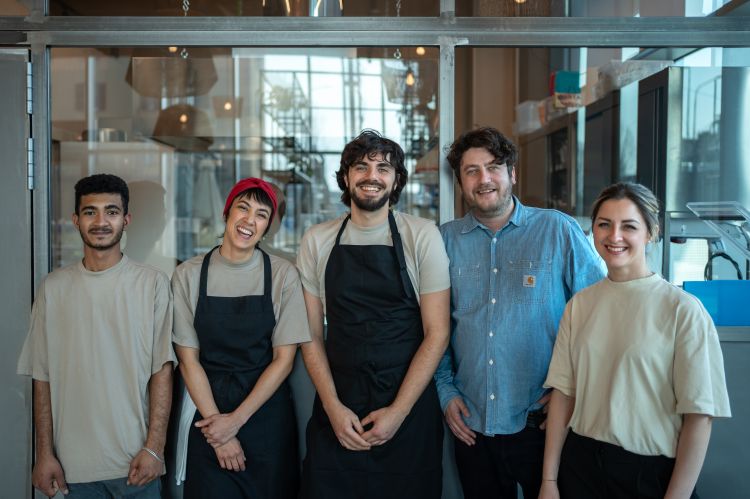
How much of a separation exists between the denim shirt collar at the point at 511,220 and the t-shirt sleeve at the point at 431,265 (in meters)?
0.12

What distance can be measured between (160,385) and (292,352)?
1.36 feet

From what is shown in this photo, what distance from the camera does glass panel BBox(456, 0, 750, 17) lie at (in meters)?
2.49

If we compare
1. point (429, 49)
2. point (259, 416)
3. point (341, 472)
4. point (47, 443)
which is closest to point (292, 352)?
point (259, 416)

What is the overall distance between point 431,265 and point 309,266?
1.23ft

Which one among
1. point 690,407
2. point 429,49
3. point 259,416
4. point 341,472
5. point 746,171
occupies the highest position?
point 429,49

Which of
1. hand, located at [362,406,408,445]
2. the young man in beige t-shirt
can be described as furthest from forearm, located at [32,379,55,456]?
hand, located at [362,406,408,445]

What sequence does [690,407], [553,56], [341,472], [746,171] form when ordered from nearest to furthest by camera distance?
1. [690,407]
2. [341,472]
3. [746,171]
4. [553,56]

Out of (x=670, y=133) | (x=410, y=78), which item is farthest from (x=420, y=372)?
(x=410, y=78)

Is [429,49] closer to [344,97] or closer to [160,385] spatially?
[160,385]

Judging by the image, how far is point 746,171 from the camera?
2.75 meters

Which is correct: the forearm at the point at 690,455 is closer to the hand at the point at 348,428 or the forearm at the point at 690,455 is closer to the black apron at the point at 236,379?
the hand at the point at 348,428

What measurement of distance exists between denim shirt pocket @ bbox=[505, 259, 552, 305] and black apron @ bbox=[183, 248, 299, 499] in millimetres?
723

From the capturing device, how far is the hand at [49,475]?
79.0 inches

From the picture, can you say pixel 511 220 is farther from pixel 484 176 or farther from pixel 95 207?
pixel 95 207
